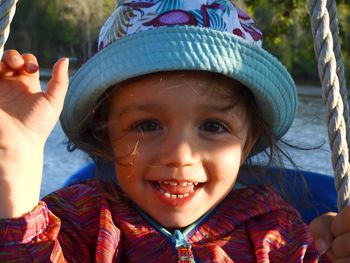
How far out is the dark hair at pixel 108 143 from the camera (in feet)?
4.28

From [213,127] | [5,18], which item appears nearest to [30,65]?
[5,18]

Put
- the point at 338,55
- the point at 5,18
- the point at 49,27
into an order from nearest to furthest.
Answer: the point at 5,18, the point at 338,55, the point at 49,27

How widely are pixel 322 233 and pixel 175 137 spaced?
0.30m

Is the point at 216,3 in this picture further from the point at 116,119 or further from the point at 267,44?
the point at 267,44

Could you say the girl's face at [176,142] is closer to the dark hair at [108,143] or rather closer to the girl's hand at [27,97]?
the dark hair at [108,143]

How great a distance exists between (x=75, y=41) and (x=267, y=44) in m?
4.14

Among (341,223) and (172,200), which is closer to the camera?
(341,223)

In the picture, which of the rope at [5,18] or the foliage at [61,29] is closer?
the rope at [5,18]

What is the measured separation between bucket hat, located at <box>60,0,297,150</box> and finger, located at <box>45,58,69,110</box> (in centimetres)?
17

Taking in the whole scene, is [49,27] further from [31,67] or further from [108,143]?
[31,67]

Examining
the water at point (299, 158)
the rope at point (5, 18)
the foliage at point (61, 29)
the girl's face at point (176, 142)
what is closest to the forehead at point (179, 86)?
the girl's face at point (176, 142)

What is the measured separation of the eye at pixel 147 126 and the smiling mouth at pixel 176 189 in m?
0.10

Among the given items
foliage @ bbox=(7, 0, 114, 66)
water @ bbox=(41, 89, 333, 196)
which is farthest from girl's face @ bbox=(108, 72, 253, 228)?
foliage @ bbox=(7, 0, 114, 66)

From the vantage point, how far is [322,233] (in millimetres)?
1126
